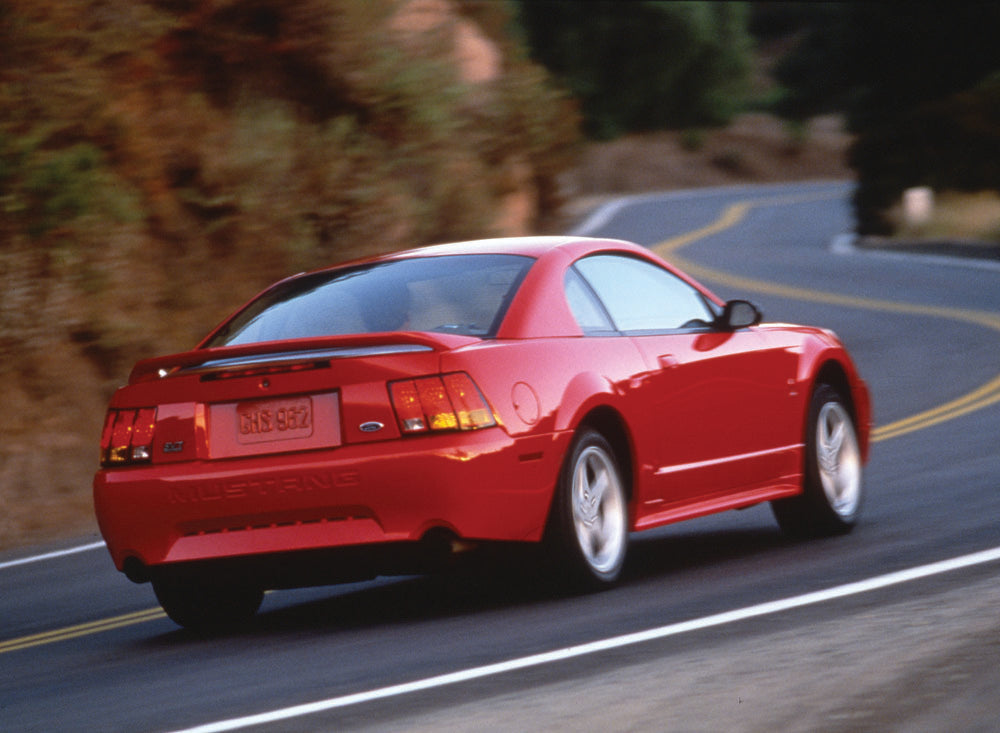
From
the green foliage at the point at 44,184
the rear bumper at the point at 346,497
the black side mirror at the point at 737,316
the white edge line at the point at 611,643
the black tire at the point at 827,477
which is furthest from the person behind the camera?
the green foliage at the point at 44,184

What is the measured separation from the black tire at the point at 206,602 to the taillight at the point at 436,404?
41.8 inches

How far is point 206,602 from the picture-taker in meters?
7.86

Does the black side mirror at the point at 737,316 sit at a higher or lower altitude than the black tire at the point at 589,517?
higher

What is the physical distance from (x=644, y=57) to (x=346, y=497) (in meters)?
69.3

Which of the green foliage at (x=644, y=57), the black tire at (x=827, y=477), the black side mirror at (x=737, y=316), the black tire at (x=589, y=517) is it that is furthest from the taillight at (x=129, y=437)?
the green foliage at (x=644, y=57)

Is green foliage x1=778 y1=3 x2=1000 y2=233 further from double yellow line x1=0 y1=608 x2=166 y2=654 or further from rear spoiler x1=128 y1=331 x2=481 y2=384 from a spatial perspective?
rear spoiler x1=128 y1=331 x2=481 y2=384

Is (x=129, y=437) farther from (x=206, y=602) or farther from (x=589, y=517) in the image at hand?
(x=589, y=517)

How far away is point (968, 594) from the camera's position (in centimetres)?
678

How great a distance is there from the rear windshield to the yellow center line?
233 inches

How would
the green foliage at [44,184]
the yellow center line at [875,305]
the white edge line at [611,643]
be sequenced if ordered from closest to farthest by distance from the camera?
the white edge line at [611,643]
the green foliage at [44,184]
the yellow center line at [875,305]

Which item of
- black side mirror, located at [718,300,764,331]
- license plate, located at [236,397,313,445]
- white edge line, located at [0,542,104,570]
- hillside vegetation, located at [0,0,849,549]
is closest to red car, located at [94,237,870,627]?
license plate, located at [236,397,313,445]

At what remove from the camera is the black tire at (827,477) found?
9.07 metres

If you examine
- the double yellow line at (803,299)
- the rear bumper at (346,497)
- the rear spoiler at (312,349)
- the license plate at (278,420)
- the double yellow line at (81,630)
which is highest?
the rear spoiler at (312,349)

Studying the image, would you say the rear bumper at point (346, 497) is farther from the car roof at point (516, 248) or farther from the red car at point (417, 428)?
the car roof at point (516, 248)
